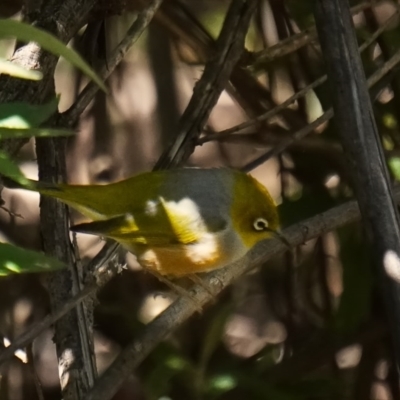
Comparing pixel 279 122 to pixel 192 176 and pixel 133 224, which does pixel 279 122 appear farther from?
pixel 133 224

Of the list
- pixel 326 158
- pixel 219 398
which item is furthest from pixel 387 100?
pixel 219 398

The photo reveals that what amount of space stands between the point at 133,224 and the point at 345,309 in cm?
74

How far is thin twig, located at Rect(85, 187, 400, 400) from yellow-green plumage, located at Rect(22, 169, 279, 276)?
54mm

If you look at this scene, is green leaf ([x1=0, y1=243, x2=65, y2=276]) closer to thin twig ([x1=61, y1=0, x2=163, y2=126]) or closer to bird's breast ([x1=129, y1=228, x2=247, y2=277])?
thin twig ([x1=61, y1=0, x2=163, y2=126])

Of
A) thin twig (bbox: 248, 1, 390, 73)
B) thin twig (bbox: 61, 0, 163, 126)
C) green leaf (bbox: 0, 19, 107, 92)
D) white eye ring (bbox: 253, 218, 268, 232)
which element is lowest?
green leaf (bbox: 0, 19, 107, 92)

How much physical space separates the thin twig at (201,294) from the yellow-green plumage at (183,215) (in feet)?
0.18

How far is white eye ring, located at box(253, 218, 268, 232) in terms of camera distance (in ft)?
7.71

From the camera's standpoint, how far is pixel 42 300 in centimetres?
285

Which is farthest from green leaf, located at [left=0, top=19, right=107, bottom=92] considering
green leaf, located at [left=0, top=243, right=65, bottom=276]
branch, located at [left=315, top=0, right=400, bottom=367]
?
branch, located at [left=315, top=0, right=400, bottom=367]

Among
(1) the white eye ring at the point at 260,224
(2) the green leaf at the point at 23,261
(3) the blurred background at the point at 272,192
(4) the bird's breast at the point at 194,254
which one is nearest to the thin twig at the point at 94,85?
(3) the blurred background at the point at 272,192

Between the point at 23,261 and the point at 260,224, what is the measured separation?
143cm

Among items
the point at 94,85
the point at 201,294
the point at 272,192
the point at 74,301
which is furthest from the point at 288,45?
the point at 74,301

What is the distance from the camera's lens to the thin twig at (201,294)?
5.09 feet

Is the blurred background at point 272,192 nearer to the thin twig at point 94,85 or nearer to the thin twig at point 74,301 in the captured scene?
the thin twig at point 94,85
